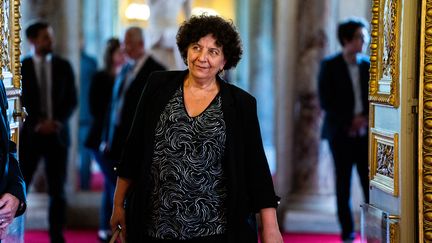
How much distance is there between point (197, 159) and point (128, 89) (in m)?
4.08

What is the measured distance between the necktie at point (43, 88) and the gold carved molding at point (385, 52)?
359 centimetres

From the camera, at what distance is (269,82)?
18391mm

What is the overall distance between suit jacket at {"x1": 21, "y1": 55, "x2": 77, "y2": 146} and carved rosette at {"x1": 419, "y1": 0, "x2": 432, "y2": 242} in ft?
13.6

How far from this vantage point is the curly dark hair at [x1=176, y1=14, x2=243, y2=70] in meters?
4.75

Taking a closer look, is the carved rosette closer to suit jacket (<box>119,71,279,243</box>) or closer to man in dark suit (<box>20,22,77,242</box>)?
suit jacket (<box>119,71,279,243</box>)

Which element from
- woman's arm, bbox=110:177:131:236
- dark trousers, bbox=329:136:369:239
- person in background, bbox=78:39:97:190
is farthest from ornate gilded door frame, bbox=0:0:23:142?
person in background, bbox=78:39:97:190

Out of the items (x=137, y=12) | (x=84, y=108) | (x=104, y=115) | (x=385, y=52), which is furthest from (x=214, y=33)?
(x=137, y=12)

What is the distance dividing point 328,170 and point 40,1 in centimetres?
333

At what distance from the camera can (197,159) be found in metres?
4.58

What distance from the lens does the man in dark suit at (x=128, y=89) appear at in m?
8.55

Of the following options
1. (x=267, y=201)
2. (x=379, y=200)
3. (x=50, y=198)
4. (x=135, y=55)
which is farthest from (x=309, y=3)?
(x=267, y=201)

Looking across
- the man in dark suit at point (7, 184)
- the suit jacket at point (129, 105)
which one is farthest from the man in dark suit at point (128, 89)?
the man in dark suit at point (7, 184)

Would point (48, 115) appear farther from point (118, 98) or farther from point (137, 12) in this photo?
point (137, 12)

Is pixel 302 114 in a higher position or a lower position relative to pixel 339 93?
lower
